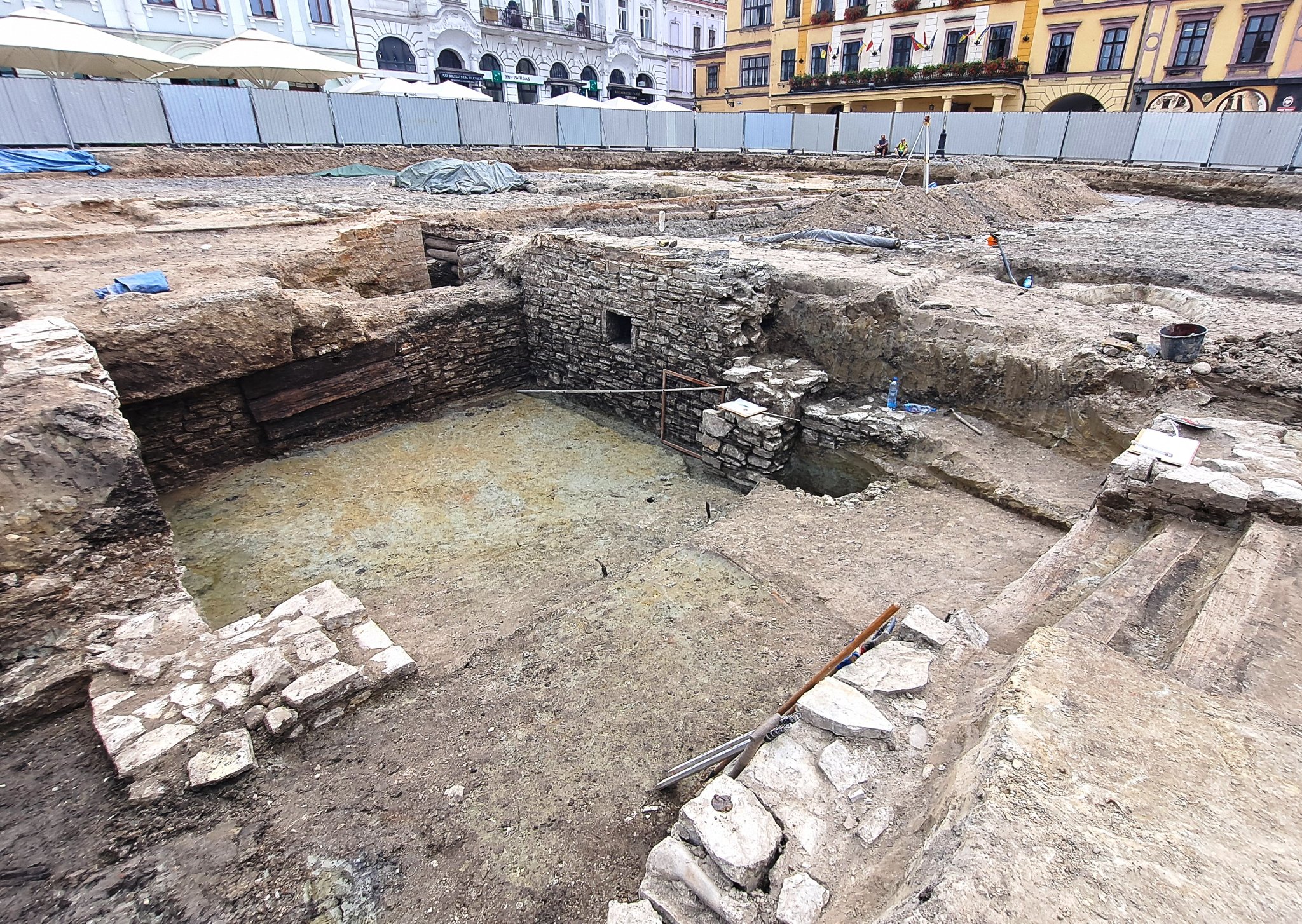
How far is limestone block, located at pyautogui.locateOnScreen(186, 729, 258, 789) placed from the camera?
2.94 metres

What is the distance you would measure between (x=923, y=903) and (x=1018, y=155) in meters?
23.4

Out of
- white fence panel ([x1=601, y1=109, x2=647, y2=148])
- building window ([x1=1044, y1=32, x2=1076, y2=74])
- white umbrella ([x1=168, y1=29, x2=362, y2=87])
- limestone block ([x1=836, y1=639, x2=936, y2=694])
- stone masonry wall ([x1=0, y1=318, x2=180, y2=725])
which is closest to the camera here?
limestone block ([x1=836, y1=639, x2=936, y2=694])

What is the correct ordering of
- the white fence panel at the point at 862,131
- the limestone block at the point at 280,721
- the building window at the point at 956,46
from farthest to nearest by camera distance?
the building window at the point at 956,46 → the white fence panel at the point at 862,131 → the limestone block at the point at 280,721

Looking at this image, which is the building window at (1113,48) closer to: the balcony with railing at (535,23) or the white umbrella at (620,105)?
the white umbrella at (620,105)

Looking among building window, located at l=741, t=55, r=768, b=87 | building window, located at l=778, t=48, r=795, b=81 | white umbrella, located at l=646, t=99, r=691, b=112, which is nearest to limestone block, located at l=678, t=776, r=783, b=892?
white umbrella, located at l=646, t=99, r=691, b=112

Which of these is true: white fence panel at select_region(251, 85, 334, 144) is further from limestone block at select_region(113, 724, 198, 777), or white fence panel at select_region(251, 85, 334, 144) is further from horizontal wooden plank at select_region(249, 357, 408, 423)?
limestone block at select_region(113, 724, 198, 777)

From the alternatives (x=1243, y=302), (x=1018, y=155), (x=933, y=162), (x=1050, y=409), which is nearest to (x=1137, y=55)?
(x=1018, y=155)

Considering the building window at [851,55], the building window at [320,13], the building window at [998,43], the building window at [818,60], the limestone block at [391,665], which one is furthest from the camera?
the building window at [818,60]

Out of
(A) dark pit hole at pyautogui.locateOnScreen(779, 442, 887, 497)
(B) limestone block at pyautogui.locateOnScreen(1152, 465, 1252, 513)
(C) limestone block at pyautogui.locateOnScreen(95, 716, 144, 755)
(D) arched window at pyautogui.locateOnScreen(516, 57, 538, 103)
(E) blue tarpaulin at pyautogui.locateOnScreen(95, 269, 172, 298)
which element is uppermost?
(D) arched window at pyautogui.locateOnScreen(516, 57, 538, 103)

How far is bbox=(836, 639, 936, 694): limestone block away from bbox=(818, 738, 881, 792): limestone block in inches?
11.5

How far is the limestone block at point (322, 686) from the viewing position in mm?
3330

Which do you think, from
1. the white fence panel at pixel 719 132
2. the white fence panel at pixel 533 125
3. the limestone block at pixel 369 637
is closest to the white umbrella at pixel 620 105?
the white fence panel at pixel 719 132

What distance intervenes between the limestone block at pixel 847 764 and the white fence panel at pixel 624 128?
77.3 ft

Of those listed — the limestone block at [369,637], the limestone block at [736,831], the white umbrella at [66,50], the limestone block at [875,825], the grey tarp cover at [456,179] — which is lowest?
the limestone block at [369,637]
